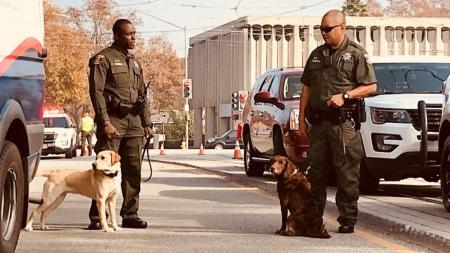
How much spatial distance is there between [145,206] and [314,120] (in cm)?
411

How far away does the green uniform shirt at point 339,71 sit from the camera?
32.0 ft

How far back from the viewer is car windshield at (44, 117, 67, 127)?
38062 mm

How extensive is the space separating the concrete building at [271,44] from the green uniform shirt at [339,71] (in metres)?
75.7

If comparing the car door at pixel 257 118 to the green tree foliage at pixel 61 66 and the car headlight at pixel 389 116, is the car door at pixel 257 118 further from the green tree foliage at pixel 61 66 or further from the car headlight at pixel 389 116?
the green tree foliage at pixel 61 66

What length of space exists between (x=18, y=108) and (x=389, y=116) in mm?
6948

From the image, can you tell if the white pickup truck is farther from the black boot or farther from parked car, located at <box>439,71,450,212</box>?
the black boot

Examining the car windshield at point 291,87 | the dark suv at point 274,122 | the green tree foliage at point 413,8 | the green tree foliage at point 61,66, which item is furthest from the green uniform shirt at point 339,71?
the green tree foliage at point 413,8

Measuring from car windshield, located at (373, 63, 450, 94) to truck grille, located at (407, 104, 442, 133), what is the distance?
3.27ft

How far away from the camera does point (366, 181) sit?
14359 millimetres

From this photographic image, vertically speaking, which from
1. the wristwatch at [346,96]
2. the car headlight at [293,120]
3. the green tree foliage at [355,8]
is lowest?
the car headlight at [293,120]

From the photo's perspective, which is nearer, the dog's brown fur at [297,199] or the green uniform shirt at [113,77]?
the dog's brown fur at [297,199]

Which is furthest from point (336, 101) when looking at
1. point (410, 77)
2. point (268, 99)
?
point (268, 99)

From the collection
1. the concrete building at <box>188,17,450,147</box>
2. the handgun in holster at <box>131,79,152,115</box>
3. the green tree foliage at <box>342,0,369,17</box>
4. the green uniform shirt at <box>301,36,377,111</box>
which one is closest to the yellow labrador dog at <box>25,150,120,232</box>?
the handgun in holster at <box>131,79,152,115</box>

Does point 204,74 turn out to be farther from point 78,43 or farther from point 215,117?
point 78,43
